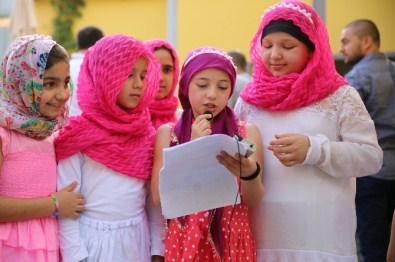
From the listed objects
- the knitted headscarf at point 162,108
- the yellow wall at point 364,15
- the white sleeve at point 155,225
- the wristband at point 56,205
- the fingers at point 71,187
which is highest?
the yellow wall at point 364,15

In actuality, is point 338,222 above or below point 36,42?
below

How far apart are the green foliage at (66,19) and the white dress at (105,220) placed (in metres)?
6.52

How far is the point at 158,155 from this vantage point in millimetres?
2301

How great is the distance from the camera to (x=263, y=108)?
245 cm

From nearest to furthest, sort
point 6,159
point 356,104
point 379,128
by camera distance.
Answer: point 6,159
point 356,104
point 379,128

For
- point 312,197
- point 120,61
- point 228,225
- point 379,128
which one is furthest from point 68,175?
point 379,128

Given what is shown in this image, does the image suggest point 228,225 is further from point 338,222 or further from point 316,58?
point 316,58

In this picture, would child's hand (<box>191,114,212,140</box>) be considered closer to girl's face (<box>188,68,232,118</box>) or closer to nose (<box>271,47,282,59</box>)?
girl's face (<box>188,68,232,118</box>)

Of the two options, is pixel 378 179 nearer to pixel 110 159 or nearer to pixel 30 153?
pixel 110 159

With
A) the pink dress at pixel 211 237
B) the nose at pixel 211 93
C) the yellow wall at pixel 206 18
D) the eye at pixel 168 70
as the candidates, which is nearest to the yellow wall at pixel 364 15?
the yellow wall at pixel 206 18

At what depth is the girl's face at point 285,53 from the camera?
235cm

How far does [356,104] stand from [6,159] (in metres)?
1.50

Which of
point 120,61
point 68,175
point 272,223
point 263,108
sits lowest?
point 272,223

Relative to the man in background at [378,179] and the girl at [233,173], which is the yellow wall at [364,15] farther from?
the girl at [233,173]
